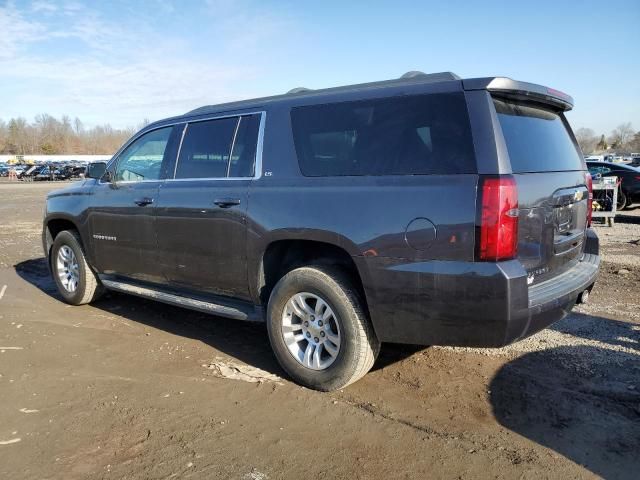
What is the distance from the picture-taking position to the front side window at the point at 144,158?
16.6ft

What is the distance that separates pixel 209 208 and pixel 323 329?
137 centimetres

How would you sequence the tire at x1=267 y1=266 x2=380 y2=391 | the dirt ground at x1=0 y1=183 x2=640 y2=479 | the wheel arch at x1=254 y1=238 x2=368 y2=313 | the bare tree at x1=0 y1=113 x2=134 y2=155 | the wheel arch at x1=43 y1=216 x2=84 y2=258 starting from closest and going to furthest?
the dirt ground at x1=0 y1=183 x2=640 y2=479 → the tire at x1=267 y1=266 x2=380 y2=391 → the wheel arch at x1=254 y1=238 x2=368 y2=313 → the wheel arch at x1=43 y1=216 x2=84 y2=258 → the bare tree at x1=0 y1=113 x2=134 y2=155

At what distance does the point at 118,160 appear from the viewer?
5.50m

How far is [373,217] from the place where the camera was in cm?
334

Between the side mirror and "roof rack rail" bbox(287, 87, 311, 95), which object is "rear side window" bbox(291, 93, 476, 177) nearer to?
"roof rack rail" bbox(287, 87, 311, 95)

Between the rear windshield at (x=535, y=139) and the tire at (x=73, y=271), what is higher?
the rear windshield at (x=535, y=139)

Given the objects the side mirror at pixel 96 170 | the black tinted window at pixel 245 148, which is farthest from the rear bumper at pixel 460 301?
the side mirror at pixel 96 170

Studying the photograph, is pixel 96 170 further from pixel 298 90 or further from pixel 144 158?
pixel 298 90

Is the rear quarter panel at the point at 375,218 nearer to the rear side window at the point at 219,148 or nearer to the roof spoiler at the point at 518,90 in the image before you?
the rear side window at the point at 219,148

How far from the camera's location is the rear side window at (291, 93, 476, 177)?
124 inches

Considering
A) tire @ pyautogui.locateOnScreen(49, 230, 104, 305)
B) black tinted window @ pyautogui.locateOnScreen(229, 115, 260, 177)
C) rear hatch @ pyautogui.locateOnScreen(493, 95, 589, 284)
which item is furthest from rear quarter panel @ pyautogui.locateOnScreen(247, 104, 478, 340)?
tire @ pyautogui.locateOnScreen(49, 230, 104, 305)

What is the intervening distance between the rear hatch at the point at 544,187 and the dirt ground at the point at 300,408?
2.89ft

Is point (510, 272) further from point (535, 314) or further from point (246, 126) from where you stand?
point (246, 126)

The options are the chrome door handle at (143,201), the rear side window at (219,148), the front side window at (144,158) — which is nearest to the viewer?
the rear side window at (219,148)
